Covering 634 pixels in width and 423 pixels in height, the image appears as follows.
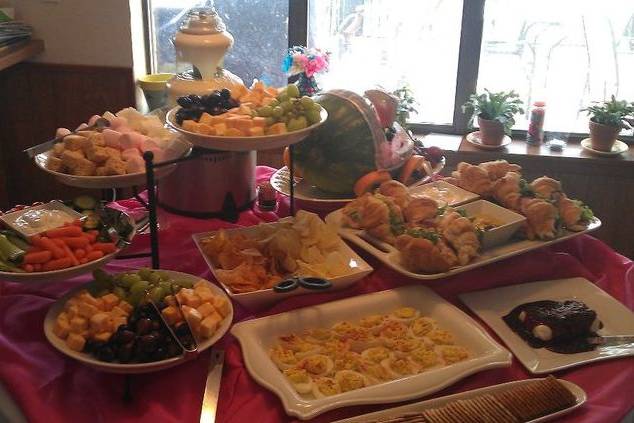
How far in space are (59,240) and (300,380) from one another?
17.5 inches

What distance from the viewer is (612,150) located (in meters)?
2.50

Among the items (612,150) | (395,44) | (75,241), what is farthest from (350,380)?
(395,44)

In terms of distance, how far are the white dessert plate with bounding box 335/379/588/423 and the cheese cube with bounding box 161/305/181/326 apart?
27 centimetres

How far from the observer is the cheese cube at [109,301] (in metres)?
1.00

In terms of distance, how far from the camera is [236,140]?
3.85ft

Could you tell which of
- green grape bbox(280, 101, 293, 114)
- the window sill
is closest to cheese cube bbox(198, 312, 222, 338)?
green grape bbox(280, 101, 293, 114)

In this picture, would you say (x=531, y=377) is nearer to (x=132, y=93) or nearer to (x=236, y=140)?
(x=236, y=140)

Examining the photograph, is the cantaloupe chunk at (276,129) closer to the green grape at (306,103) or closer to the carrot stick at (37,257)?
the green grape at (306,103)

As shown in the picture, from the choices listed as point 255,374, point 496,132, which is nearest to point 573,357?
point 255,374

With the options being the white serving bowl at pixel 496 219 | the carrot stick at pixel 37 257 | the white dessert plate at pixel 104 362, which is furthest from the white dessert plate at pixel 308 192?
the carrot stick at pixel 37 257

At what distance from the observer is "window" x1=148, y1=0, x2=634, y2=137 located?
8.59 feet

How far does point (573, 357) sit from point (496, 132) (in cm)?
161

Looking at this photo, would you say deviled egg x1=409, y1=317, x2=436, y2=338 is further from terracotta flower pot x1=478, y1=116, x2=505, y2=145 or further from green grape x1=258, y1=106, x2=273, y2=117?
terracotta flower pot x1=478, y1=116, x2=505, y2=145

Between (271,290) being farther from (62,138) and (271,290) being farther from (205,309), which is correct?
(62,138)
